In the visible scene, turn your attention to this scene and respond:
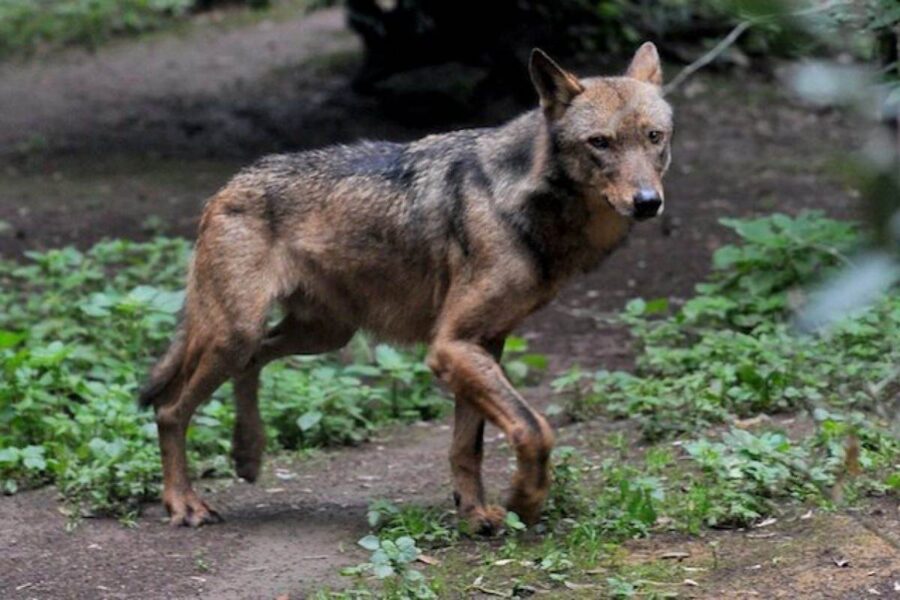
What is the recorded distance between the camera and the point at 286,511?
248 inches

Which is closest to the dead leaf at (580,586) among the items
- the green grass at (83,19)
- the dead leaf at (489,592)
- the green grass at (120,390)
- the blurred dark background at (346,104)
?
the dead leaf at (489,592)

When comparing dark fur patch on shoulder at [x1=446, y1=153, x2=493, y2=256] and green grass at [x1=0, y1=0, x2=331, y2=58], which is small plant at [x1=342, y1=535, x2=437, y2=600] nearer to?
dark fur patch on shoulder at [x1=446, y1=153, x2=493, y2=256]

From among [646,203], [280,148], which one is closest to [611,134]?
[646,203]

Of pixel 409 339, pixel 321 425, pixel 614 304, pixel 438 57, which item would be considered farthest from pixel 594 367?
pixel 438 57

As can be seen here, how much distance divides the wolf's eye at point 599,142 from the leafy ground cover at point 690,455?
1014 millimetres

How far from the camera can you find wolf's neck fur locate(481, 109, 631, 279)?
18.6 ft

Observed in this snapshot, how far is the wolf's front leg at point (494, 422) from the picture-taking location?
5.38 metres

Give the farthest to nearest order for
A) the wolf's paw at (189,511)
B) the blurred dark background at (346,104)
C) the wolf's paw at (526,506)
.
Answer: the blurred dark background at (346,104)
the wolf's paw at (189,511)
the wolf's paw at (526,506)

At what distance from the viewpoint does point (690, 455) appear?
624 cm

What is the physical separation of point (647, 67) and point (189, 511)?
8.92 feet

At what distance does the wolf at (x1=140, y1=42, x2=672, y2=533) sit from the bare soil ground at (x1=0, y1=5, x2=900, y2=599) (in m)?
0.50

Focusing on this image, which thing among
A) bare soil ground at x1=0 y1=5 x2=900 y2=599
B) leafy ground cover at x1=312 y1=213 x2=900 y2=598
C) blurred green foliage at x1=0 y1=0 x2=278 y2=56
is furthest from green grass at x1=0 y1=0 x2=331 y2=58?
leafy ground cover at x1=312 y1=213 x2=900 y2=598

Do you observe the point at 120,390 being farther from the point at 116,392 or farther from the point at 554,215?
the point at 554,215

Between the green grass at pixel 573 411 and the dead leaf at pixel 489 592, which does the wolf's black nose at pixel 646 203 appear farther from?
the dead leaf at pixel 489 592
